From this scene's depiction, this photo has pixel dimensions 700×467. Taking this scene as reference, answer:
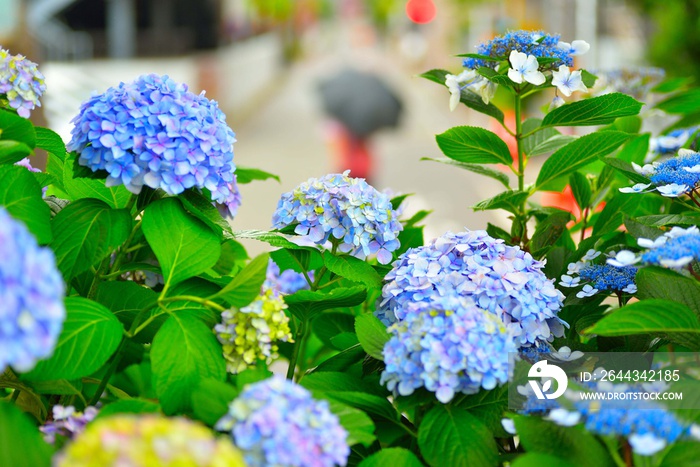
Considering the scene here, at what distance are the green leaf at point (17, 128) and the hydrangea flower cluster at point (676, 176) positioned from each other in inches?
25.1

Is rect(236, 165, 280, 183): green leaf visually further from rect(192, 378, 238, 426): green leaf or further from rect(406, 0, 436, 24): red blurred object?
rect(406, 0, 436, 24): red blurred object

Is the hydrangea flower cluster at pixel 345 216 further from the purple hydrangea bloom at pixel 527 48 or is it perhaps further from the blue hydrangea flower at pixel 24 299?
the blue hydrangea flower at pixel 24 299

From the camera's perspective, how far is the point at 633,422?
25.7 inches

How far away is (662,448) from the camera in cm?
64

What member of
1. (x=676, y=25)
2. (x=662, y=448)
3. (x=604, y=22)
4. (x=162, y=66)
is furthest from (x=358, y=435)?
(x=162, y=66)

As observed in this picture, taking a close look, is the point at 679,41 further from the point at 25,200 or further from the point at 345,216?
the point at 25,200

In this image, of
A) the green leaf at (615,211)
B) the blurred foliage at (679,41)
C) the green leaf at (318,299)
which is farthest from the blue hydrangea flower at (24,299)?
the blurred foliage at (679,41)

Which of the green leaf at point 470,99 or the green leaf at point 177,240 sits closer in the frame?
the green leaf at point 177,240

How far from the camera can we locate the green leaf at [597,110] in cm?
101

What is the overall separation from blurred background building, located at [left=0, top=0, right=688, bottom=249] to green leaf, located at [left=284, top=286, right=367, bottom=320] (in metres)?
2.91

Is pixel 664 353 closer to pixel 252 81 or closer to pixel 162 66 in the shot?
pixel 162 66

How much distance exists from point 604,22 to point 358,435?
11.6 m

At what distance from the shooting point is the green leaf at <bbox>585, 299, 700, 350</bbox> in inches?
29.0

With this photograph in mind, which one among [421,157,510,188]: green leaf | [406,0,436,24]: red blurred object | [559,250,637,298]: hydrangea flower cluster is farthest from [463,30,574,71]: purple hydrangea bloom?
[406,0,436,24]: red blurred object
